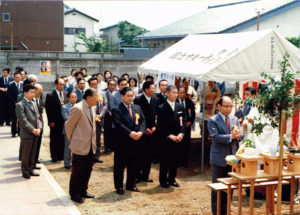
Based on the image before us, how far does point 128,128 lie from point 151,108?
1.36m

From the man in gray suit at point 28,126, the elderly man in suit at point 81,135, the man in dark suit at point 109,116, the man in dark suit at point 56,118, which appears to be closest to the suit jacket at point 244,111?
the man in dark suit at point 109,116

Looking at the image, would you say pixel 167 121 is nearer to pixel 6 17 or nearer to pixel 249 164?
pixel 249 164

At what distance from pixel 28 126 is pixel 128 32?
139 feet

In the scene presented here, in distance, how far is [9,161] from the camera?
951 centimetres

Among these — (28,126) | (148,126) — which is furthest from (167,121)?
(28,126)

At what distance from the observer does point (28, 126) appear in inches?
309

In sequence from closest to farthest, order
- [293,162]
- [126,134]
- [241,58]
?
[293,162]
[126,134]
[241,58]

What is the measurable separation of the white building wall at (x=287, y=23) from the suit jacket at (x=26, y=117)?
62.9 feet

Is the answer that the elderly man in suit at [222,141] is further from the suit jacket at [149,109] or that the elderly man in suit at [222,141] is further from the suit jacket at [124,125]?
the suit jacket at [149,109]

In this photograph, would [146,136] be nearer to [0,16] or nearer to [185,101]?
[185,101]

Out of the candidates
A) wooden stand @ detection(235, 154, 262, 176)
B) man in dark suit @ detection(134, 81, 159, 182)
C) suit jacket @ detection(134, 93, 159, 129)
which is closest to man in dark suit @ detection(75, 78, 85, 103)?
man in dark suit @ detection(134, 81, 159, 182)

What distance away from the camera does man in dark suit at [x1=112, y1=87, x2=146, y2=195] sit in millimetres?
7395

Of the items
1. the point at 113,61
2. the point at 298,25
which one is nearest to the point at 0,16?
the point at 113,61

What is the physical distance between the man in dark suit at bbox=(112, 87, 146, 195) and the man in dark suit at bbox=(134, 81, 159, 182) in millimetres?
842
